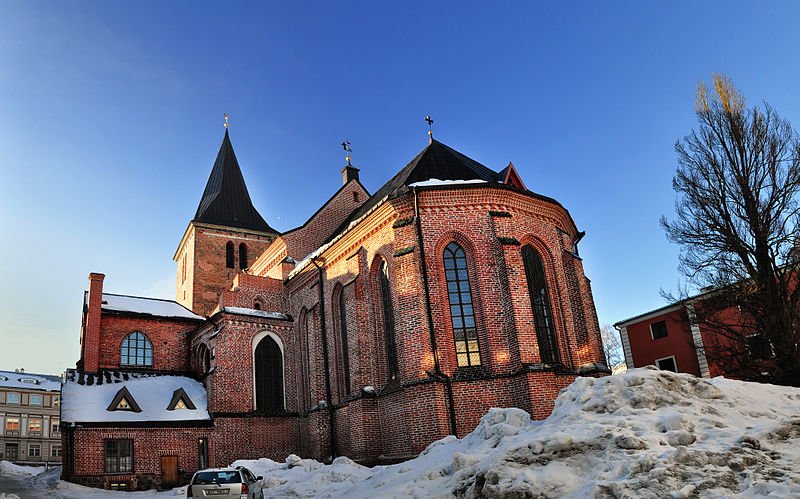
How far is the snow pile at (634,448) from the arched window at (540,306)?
7.82m

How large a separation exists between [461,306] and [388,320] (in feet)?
9.56

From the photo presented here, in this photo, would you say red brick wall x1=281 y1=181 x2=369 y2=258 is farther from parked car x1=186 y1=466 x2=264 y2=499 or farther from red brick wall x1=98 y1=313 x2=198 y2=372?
parked car x1=186 y1=466 x2=264 y2=499

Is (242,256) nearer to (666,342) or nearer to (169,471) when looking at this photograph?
(169,471)

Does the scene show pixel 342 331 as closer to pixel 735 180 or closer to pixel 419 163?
pixel 419 163

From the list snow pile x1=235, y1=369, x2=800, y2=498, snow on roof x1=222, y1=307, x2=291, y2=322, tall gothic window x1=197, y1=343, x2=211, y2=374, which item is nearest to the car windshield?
snow pile x1=235, y1=369, x2=800, y2=498

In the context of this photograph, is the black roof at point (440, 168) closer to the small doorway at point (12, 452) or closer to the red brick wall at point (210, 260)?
the red brick wall at point (210, 260)

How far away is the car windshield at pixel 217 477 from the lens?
1270 centimetres

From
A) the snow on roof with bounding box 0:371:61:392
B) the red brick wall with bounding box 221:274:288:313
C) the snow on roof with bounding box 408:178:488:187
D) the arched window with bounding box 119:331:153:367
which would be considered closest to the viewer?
the snow on roof with bounding box 408:178:488:187

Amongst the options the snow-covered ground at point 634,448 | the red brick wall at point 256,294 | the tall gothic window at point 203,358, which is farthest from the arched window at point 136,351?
the snow-covered ground at point 634,448

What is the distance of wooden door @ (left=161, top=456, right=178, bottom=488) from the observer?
22.1 metres

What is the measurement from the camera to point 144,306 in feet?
96.2

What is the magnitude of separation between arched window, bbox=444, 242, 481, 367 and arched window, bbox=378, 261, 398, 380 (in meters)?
2.24

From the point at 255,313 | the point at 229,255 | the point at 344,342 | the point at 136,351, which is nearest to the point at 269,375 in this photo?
the point at 255,313

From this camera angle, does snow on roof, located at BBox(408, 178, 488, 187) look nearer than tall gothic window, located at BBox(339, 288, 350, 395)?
Yes
